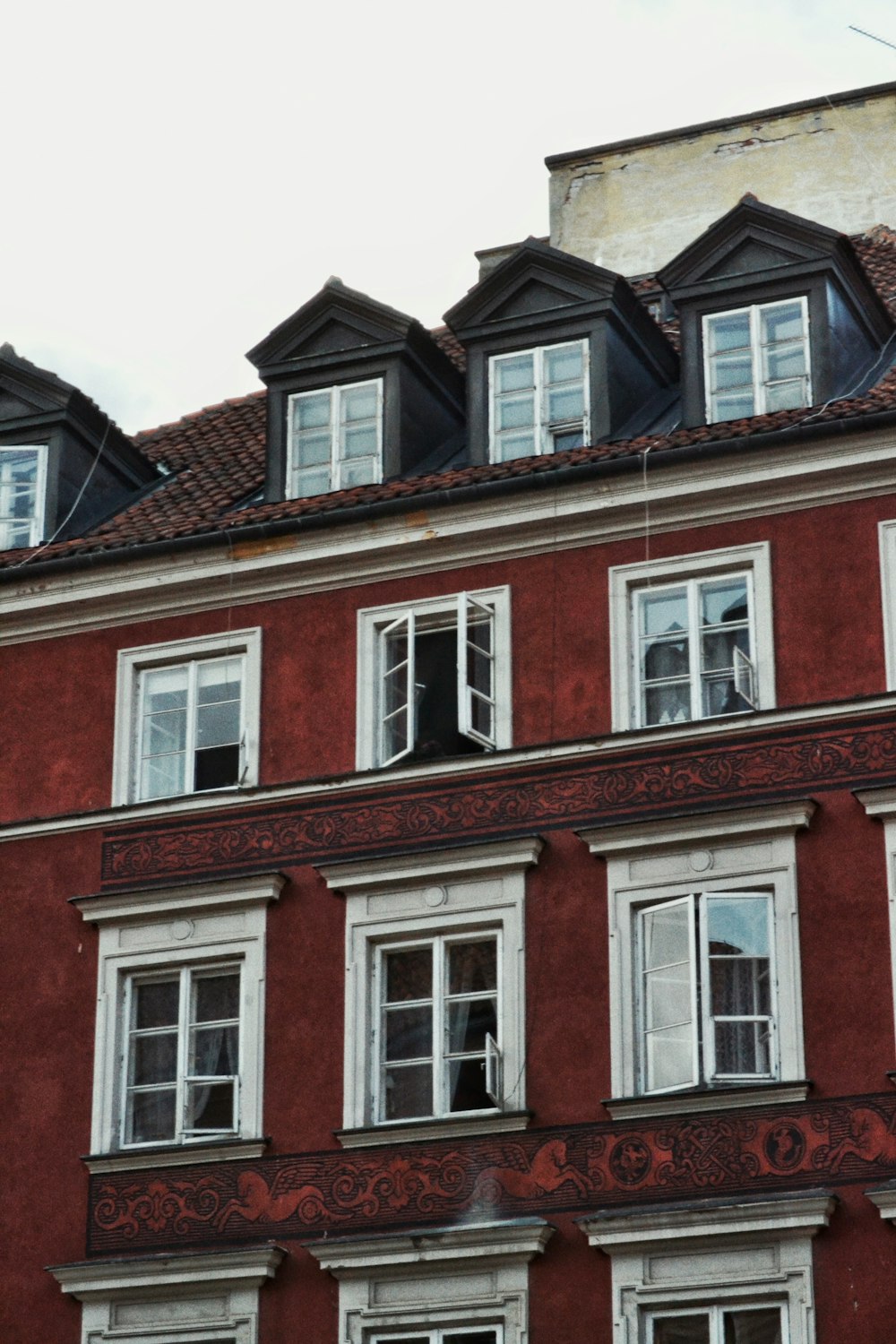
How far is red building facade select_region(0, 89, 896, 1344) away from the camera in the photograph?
21547 mm

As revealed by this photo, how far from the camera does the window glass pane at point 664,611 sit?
23.8m

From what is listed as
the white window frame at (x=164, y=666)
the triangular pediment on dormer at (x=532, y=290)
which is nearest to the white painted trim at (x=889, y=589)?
the triangular pediment on dormer at (x=532, y=290)

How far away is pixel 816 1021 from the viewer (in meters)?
21.5

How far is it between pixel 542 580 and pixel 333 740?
234 cm

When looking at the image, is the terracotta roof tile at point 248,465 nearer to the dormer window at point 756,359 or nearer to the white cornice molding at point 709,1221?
the dormer window at point 756,359

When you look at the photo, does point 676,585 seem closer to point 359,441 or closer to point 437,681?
point 437,681

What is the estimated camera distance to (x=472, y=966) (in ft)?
75.7

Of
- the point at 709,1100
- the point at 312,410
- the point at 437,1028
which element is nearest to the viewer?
the point at 709,1100

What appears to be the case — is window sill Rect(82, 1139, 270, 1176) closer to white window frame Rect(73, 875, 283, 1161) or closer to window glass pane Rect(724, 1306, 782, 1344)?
white window frame Rect(73, 875, 283, 1161)

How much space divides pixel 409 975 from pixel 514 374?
6.12 meters

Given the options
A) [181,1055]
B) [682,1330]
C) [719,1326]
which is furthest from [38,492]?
[719,1326]

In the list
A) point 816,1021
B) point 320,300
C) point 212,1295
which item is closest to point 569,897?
point 816,1021

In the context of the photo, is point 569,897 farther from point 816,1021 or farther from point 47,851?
point 47,851

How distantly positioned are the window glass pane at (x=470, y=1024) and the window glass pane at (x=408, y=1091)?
327 mm
